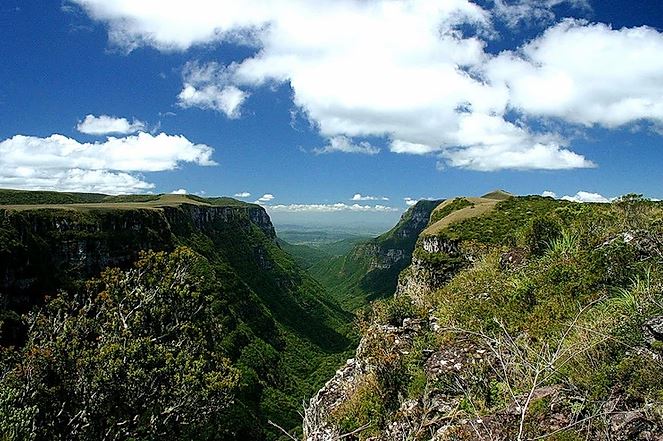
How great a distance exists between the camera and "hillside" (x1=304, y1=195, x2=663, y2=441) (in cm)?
637

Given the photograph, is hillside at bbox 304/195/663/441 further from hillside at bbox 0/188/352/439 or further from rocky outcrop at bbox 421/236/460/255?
rocky outcrop at bbox 421/236/460/255

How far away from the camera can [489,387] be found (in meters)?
8.26

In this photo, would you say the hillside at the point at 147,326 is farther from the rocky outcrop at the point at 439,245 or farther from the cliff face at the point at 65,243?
the rocky outcrop at the point at 439,245

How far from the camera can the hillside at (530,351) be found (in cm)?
637

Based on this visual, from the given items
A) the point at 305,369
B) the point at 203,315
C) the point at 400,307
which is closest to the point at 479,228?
the point at 203,315

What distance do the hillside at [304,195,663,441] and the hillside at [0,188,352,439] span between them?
11.8 m

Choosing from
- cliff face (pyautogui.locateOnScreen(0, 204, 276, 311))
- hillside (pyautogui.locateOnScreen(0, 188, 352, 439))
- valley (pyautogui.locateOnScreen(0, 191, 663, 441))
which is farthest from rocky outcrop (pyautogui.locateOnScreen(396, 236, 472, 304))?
cliff face (pyautogui.locateOnScreen(0, 204, 276, 311))

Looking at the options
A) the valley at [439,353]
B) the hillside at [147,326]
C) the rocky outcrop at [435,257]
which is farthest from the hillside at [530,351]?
the rocky outcrop at [435,257]

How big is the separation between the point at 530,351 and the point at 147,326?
2276cm

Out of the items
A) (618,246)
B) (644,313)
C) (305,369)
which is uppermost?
(618,246)

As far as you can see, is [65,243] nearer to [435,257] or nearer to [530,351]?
[435,257]

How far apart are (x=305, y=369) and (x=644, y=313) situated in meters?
127

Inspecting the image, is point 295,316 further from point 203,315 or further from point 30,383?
point 30,383

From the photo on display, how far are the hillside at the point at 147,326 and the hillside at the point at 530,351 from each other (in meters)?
11.8
